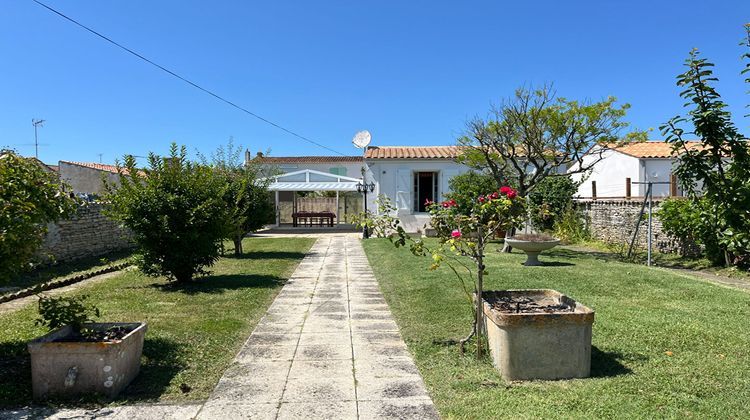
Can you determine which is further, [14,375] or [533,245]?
[533,245]

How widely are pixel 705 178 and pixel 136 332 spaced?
4313 millimetres

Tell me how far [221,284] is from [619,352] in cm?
654

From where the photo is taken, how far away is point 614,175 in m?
23.6

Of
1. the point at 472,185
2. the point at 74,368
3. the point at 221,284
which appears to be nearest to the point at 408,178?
the point at 472,185

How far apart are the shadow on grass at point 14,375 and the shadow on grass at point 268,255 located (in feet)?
26.6

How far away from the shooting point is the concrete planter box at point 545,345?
4086 mm

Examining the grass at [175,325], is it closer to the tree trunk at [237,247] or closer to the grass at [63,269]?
the grass at [63,269]

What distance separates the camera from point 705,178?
303 cm

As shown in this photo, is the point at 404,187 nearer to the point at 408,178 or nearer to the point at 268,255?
the point at 408,178

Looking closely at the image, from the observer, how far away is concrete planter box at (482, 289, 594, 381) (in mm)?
4086

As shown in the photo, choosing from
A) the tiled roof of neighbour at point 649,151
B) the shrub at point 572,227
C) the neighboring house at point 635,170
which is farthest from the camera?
the neighboring house at point 635,170

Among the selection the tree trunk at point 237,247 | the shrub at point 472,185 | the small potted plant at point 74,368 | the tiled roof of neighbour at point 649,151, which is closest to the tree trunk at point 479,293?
the small potted plant at point 74,368

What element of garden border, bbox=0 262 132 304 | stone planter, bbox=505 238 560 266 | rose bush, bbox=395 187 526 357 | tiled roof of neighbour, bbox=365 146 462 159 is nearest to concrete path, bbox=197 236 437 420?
rose bush, bbox=395 187 526 357

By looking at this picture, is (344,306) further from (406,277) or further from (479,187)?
(479,187)
